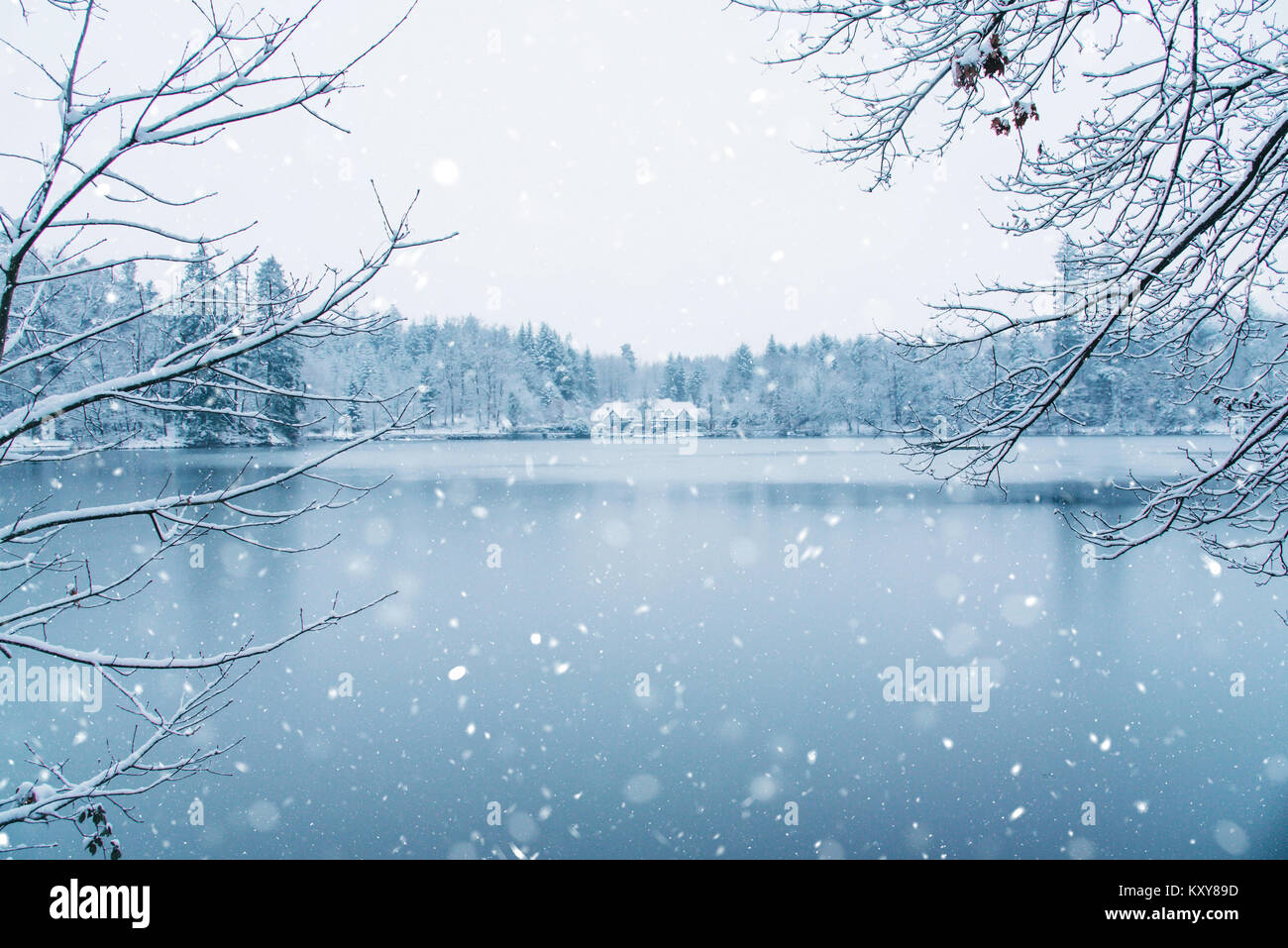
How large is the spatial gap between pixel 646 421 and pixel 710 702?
257 ft

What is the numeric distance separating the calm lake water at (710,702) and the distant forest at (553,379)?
4.63 feet

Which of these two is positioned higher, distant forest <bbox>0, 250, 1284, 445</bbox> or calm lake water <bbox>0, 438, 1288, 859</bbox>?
distant forest <bbox>0, 250, 1284, 445</bbox>

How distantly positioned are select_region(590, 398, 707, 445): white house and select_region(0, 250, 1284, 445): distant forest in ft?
6.76

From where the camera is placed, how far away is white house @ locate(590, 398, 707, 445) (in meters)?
82.4

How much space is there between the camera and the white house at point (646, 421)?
82.4 metres

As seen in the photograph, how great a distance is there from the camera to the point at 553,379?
260 feet

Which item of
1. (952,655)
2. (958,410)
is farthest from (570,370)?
(958,410)
